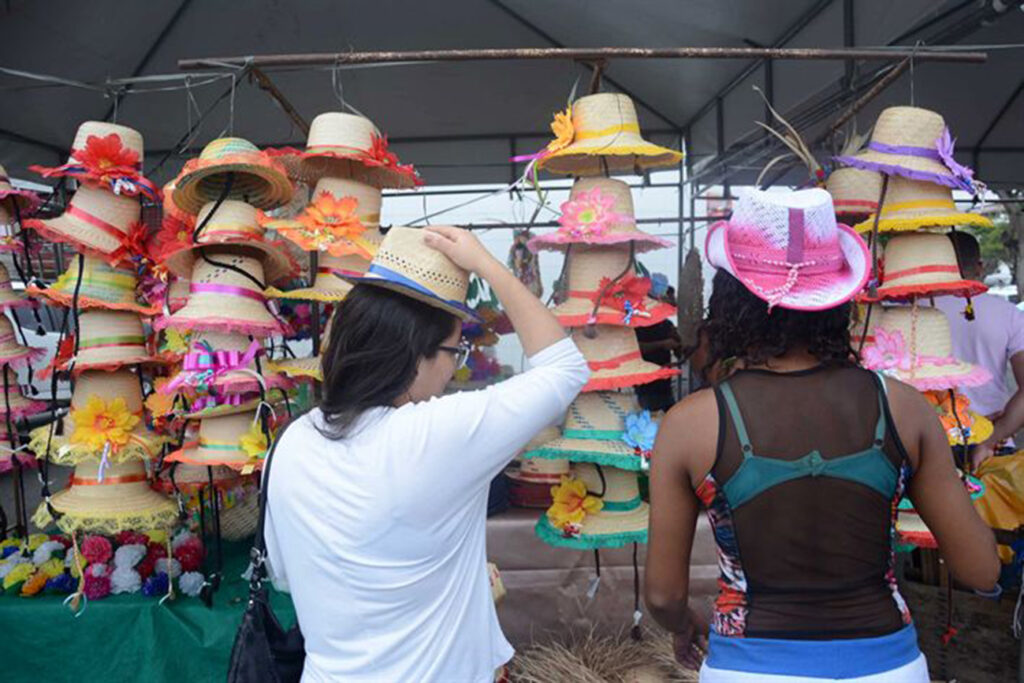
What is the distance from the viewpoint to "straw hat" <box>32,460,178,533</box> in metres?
2.13

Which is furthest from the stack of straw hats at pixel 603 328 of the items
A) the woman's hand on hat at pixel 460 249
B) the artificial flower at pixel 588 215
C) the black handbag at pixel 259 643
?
the black handbag at pixel 259 643

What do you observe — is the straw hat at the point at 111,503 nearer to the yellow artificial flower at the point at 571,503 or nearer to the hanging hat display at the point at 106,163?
the hanging hat display at the point at 106,163

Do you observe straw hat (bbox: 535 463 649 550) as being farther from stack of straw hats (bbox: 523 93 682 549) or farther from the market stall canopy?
the market stall canopy

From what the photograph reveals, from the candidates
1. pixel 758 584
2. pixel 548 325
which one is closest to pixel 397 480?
pixel 548 325

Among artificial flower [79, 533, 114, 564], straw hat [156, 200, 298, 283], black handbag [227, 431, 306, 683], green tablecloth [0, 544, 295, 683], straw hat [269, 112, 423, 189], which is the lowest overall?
green tablecloth [0, 544, 295, 683]

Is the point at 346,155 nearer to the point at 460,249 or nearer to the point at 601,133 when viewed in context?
the point at 601,133

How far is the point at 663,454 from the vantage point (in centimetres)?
113

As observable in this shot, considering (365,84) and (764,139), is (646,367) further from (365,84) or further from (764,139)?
(365,84)

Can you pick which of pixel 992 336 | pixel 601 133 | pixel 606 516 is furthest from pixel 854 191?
pixel 606 516

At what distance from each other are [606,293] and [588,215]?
0.74ft

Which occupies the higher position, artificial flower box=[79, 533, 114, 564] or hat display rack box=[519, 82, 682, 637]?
hat display rack box=[519, 82, 682, 637]

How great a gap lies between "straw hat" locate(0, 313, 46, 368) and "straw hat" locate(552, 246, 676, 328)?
6.12 ft

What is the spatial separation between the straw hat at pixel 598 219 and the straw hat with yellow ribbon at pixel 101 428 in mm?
1368

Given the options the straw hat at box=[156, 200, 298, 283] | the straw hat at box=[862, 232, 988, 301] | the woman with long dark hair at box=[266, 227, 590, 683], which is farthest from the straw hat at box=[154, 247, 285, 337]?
the straw hat at box=[862, 232, 988, 301]
